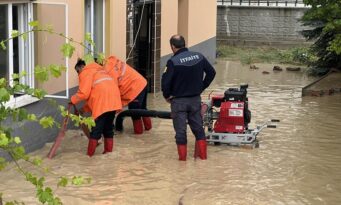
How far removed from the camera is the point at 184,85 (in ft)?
26.6

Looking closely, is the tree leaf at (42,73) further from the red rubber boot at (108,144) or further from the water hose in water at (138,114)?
the water hose in water at (138,114)

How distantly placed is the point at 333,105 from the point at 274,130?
130 inches

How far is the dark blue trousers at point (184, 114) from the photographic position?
8.18 metres

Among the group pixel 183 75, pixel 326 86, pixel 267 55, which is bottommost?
pixel 326 86

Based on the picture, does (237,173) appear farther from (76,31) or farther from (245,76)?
(245,76)

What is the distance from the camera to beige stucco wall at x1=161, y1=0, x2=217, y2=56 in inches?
587

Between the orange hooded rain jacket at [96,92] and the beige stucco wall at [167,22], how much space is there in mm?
6401

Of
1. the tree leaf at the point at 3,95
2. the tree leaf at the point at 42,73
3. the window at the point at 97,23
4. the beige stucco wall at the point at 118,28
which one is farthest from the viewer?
the beige stucco wall at the point at 118,28

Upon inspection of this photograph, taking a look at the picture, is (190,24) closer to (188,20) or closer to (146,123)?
(188,20)

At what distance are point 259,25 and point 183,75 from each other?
19312 mm

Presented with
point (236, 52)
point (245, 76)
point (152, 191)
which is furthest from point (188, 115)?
point (236, 52)

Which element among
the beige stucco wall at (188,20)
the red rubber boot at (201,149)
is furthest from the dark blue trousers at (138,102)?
the beige stucco wall at (188,20)

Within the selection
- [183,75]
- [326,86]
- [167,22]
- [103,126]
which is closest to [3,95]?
[183,75]

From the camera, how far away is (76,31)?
9.87 metres
